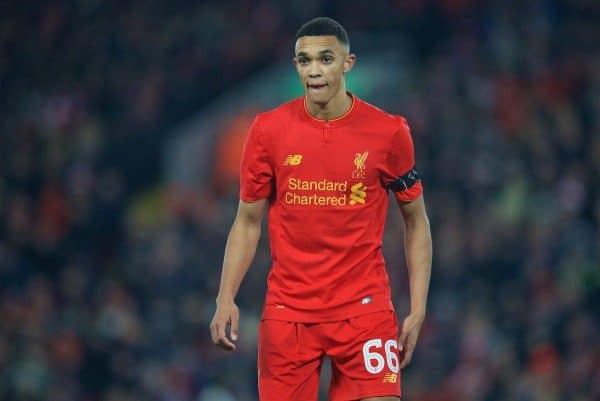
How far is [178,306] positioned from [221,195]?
231 centimetres

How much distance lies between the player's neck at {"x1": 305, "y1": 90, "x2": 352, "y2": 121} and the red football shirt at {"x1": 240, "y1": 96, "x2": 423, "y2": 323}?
2 centimetres

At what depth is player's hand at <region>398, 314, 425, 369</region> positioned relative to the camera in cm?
570

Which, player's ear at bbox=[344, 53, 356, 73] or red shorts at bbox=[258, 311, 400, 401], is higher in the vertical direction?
player's ear at bbox=[344, 53, 356, 73]

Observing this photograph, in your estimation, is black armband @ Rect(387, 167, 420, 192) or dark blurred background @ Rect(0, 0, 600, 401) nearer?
black armband @ Rect(387, 167, 420, 192)

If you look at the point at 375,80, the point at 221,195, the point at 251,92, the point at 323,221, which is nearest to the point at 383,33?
the point at 375,80

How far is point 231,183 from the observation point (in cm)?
1504

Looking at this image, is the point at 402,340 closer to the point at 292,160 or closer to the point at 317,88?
the point at 292,160

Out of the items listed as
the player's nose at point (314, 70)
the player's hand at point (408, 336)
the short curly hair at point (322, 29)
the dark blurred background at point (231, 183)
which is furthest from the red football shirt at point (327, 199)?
the dark blurred background at point (231, 183)

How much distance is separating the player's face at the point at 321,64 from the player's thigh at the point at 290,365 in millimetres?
994

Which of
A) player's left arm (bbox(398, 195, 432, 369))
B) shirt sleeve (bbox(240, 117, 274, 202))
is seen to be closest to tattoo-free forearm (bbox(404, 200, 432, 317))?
player's left arm (bbox(398, 195, 432, 369))

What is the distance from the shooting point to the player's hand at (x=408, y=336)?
5699 millimetres

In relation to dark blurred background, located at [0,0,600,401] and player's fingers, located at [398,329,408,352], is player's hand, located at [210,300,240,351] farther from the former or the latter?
dark blurred background, located at [0,0,600,401]

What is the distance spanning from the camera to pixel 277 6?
17.1 meters

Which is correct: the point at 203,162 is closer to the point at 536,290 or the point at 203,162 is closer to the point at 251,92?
the point at 251,92
